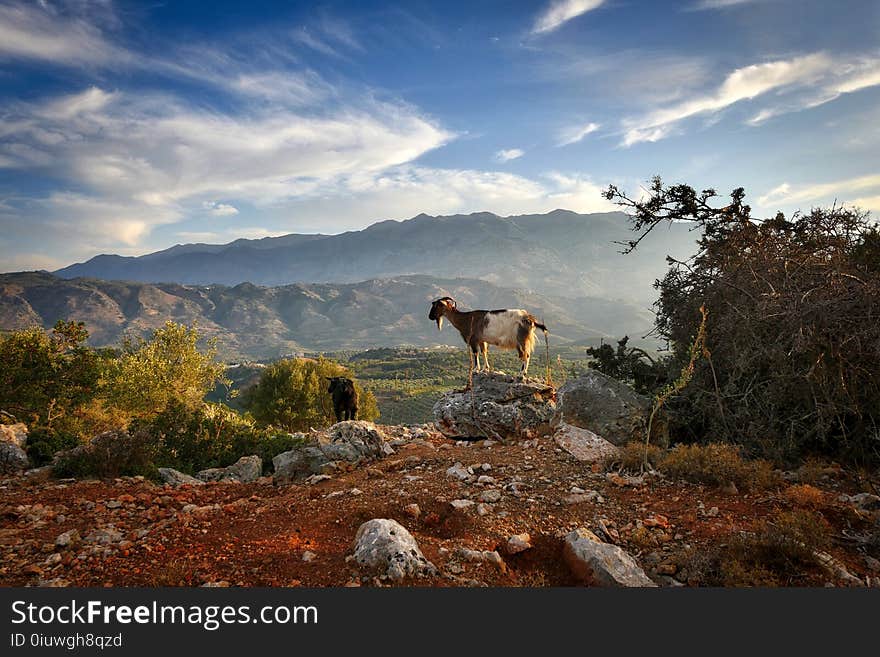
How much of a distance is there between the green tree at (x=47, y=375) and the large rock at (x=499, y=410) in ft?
39.2

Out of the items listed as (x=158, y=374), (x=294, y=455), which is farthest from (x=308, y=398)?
(x=294, y=455)

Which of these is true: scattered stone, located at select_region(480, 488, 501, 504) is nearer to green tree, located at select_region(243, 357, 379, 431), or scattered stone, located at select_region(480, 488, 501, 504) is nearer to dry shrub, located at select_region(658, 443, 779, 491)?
dry shrub, located at select_region(658, 443, 779, 491)

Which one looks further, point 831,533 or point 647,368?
point 647,368

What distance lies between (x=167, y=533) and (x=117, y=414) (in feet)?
51.9

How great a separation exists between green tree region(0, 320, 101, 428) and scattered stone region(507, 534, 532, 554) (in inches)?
585

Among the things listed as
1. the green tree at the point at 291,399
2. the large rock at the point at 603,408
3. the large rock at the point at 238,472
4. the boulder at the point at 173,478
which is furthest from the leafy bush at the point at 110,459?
the green tree at the point at 291,399

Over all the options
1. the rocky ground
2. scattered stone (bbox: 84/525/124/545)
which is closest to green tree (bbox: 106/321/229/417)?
the rocky ground

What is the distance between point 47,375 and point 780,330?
65.7 feet

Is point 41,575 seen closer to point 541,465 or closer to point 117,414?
point 541,465

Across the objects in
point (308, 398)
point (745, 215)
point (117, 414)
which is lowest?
point (308, 398)

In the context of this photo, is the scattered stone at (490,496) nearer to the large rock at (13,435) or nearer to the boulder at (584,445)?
the boulder at (584,445)

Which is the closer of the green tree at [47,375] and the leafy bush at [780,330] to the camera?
the leafy bush at [780,330]

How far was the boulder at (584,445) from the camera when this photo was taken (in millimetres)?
9086

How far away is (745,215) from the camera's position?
12820mm
